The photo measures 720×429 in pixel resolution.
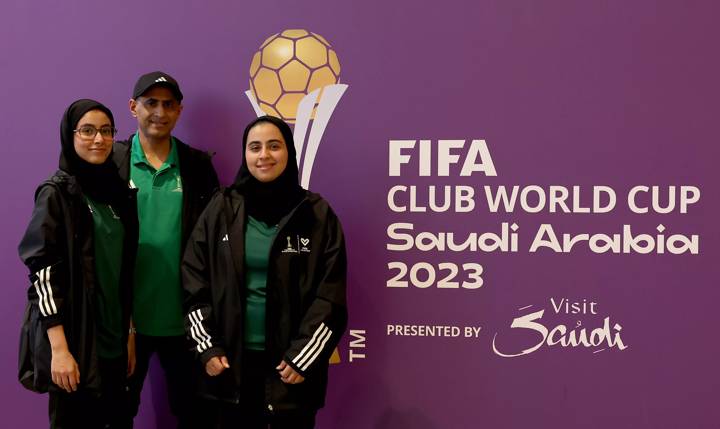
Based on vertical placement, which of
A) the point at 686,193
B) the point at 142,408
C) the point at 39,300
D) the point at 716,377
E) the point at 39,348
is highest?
the point at 686,193

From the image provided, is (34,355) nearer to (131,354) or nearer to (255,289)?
(131,354)

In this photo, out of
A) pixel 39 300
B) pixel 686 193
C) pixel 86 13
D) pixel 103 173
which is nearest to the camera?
pixel 39 300

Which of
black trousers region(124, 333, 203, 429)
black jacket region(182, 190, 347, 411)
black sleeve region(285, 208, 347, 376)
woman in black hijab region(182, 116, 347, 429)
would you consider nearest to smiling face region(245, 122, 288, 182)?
woman in black hijab region(182, 116, 347, 429)

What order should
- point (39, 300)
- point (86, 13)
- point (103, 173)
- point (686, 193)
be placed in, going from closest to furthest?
point (39, 300), point (103, 173), point (686, 193), point (86, 13)

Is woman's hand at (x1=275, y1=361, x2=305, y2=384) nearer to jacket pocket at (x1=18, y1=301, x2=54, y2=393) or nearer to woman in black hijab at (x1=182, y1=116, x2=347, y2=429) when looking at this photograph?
woman in black hijab at (x1=182, y1=116, x2=347, y2=429)

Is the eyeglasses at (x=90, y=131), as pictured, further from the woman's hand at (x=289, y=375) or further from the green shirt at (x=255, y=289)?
the woman's hand at (x=289, y=375)

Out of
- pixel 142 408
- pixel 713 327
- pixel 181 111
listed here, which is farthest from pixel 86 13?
pixel 713 327

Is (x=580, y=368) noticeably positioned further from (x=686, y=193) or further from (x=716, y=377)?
(x=686, y=193)

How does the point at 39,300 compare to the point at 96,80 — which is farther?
the point at 96,80

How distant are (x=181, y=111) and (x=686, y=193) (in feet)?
6.69

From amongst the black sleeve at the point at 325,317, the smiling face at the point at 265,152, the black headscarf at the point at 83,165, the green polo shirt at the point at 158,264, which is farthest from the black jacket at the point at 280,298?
the black headscarf at the point at 83,165

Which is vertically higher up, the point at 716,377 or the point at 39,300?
the point at 39,300

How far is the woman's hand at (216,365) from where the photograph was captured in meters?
1.85

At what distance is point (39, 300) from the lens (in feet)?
5.79
